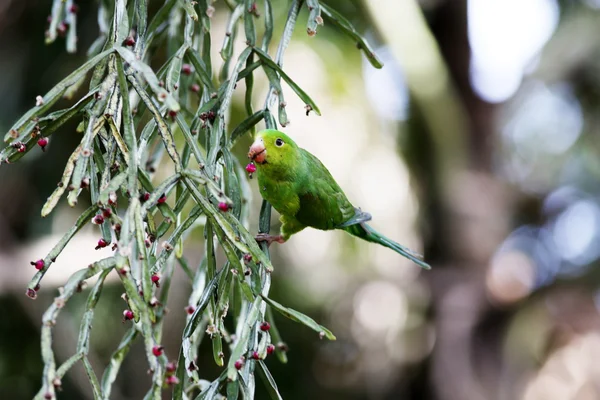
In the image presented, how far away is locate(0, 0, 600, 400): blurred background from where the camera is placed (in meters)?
3.22

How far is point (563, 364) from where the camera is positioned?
398cm

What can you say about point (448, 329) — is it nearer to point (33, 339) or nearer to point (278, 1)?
point (278, 1)

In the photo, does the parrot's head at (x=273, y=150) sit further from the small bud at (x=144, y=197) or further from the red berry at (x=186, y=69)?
the small bud at (x=144, y=197)

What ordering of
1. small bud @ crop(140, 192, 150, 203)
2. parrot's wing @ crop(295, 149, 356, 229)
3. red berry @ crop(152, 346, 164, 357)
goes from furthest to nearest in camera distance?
1. parrot's wing @ crop(295, 149, 356, 229)
2. small bud @ crop(140, 192, 150, 203)
3. red berry @ crop(152, 346, 164, 357)

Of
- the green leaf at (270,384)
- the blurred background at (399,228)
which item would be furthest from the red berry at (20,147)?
the blurred background at (399,228)

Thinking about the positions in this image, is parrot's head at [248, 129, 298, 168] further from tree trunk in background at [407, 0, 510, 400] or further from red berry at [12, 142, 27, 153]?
tree trunk in background at [407, 0, 510, 400]

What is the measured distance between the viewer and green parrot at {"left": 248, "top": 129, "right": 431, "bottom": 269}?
3.85 ft

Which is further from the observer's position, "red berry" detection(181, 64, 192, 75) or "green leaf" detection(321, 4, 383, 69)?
"red berry" detection(181, 64, 192, 75)

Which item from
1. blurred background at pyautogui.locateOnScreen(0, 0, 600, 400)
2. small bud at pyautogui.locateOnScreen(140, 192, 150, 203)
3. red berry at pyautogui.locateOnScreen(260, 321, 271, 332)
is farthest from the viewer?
blurred background at pyautogui.locateOnScreen(0, 0, 600, 400)

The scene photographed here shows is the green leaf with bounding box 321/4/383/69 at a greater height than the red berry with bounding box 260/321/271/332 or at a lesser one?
greater

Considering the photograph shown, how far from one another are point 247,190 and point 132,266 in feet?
1.50

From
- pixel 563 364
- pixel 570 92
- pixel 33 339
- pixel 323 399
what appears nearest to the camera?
pixel 33 339

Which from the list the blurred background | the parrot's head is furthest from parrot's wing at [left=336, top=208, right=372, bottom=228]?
the blurred background

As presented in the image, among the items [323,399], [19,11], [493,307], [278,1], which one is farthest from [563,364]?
[19,11]
